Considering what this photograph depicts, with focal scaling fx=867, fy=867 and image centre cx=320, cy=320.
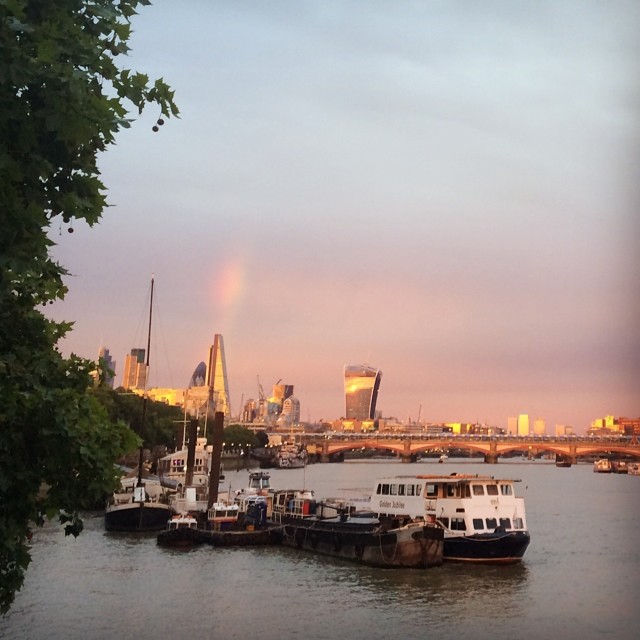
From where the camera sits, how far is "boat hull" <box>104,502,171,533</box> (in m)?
66.8

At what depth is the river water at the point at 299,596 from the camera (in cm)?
3553

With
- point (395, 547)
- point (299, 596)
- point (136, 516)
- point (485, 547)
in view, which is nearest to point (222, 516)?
point (136, 516)

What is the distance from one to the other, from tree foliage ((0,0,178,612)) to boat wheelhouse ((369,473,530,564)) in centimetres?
4066

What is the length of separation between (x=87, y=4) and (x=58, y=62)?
6.82ft

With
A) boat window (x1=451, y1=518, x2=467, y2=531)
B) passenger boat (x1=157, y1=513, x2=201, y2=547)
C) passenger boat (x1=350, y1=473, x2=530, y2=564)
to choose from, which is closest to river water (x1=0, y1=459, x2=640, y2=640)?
passenger boat (x1=157, y1=513, x2=201, y2=547)

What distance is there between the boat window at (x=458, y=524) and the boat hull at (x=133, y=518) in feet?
81.9

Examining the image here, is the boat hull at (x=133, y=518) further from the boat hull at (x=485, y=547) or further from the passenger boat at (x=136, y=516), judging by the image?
the boat hull at (x=485, y=547)

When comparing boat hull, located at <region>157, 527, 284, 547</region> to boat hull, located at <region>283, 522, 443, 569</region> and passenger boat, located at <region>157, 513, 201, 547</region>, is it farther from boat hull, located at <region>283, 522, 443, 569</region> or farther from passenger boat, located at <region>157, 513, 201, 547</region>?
boat hull, located at <region>283, 522, 443, 569</region>

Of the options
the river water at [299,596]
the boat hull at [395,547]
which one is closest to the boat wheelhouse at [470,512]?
the river water at [299,596]

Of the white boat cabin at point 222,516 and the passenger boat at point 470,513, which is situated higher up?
the passenger boat at point 470,513

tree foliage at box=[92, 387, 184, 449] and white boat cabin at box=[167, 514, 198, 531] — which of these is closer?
white boat cabin at box=[167, 514, 198, 531]

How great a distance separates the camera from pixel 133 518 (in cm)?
6675

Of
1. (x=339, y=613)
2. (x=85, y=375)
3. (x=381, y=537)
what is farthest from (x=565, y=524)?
(x=85, y=375)

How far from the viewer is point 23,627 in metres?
34.3
